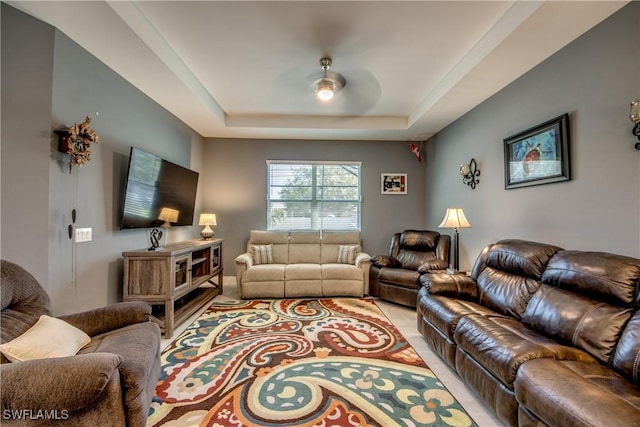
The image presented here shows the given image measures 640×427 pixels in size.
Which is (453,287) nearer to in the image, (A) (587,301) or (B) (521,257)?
(B) (521,257)

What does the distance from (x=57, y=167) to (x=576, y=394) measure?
3428 millimetres

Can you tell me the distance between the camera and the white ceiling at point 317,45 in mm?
2041

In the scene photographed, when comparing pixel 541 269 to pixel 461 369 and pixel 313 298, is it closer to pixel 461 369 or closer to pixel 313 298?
pixel 461 369

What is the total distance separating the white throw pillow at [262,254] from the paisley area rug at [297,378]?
1.31 metres

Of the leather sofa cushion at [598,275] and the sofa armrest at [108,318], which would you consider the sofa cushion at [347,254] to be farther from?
the sofa armrest at [108,318]

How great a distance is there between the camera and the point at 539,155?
259cm

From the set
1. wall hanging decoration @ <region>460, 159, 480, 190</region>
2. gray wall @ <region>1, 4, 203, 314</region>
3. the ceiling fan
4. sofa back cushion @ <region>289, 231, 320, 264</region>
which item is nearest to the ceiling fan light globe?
the ceiling fan

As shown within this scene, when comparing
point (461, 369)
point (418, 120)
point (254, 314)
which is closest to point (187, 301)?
point (254, 314)

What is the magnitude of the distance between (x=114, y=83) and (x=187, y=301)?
264cm

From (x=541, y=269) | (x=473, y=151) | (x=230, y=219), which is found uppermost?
(x=473, y=151)

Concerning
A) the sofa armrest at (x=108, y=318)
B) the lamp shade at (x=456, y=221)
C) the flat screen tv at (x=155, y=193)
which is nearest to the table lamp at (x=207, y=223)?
the flat screen tv at (x=155, y=193)

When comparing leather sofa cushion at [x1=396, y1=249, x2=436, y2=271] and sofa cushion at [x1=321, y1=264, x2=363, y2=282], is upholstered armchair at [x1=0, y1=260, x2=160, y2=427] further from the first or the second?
leather sofa cushion at [x1=396, y1=249, x2=436, y2=271]

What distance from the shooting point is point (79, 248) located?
2.38 metres

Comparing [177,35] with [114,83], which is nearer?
[177,35]
